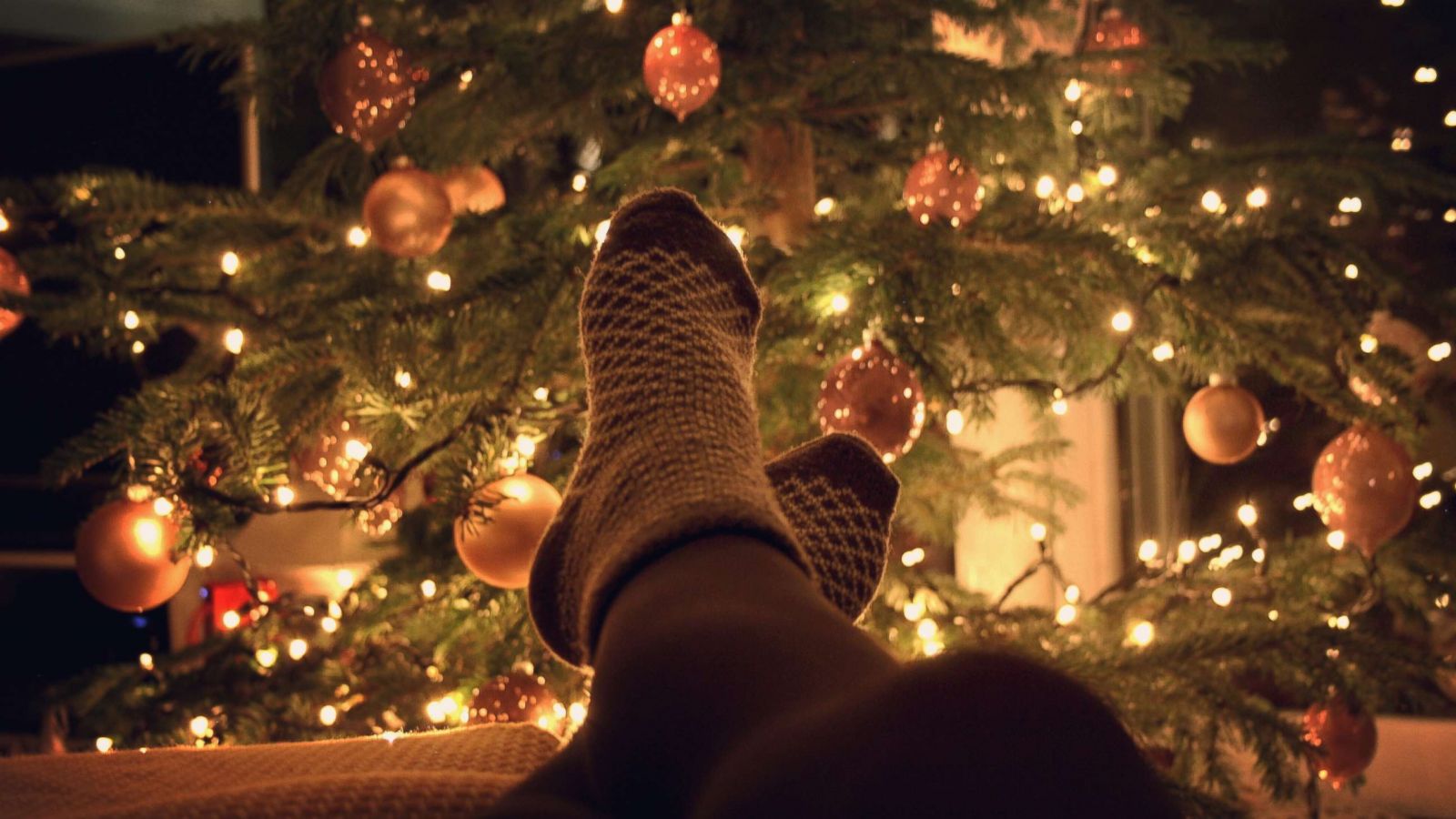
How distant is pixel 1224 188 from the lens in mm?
1215

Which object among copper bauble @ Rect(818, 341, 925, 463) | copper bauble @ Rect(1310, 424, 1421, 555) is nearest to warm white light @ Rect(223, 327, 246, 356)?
copper bauble @ Rect(818, 341, 925, 463)

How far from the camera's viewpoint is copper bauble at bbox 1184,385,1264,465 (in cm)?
122

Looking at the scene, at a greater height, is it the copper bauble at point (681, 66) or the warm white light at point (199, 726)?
the copper bauble at point (681, 66)

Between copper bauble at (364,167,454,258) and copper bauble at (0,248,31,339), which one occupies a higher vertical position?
copper bauble at (364,167,454,258)

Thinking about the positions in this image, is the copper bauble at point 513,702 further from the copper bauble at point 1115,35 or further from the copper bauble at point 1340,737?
the copper bauble at point 1115,35

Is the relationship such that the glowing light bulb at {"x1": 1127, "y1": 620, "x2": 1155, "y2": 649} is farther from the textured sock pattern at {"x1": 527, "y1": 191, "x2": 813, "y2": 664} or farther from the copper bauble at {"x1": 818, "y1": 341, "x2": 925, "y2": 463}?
the textured sock pattern at {"x1": 527, "y1": 191, "x2": 813, "y2": 664}

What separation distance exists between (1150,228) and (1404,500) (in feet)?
1.09

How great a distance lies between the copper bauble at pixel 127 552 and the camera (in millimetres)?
989

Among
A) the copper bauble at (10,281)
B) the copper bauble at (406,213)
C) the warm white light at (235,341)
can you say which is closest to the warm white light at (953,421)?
the copper bauble at (406,213)

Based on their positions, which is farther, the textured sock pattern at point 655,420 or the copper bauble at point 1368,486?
the copper bauble at point 1368,486

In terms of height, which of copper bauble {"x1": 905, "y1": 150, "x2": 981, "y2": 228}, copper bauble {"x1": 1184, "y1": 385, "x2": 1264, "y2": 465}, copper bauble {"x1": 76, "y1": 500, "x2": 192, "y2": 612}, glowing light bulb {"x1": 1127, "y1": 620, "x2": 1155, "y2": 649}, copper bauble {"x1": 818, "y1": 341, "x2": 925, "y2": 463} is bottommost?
glowing light bulb {"x1": 1127, "y1": 620, "x2": 1155, "y2": 649}

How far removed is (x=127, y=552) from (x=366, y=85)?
45 centimetres

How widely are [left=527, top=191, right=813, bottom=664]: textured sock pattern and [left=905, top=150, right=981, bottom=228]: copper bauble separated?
0.22 metres

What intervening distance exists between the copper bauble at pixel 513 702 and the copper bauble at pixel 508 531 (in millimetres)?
116
